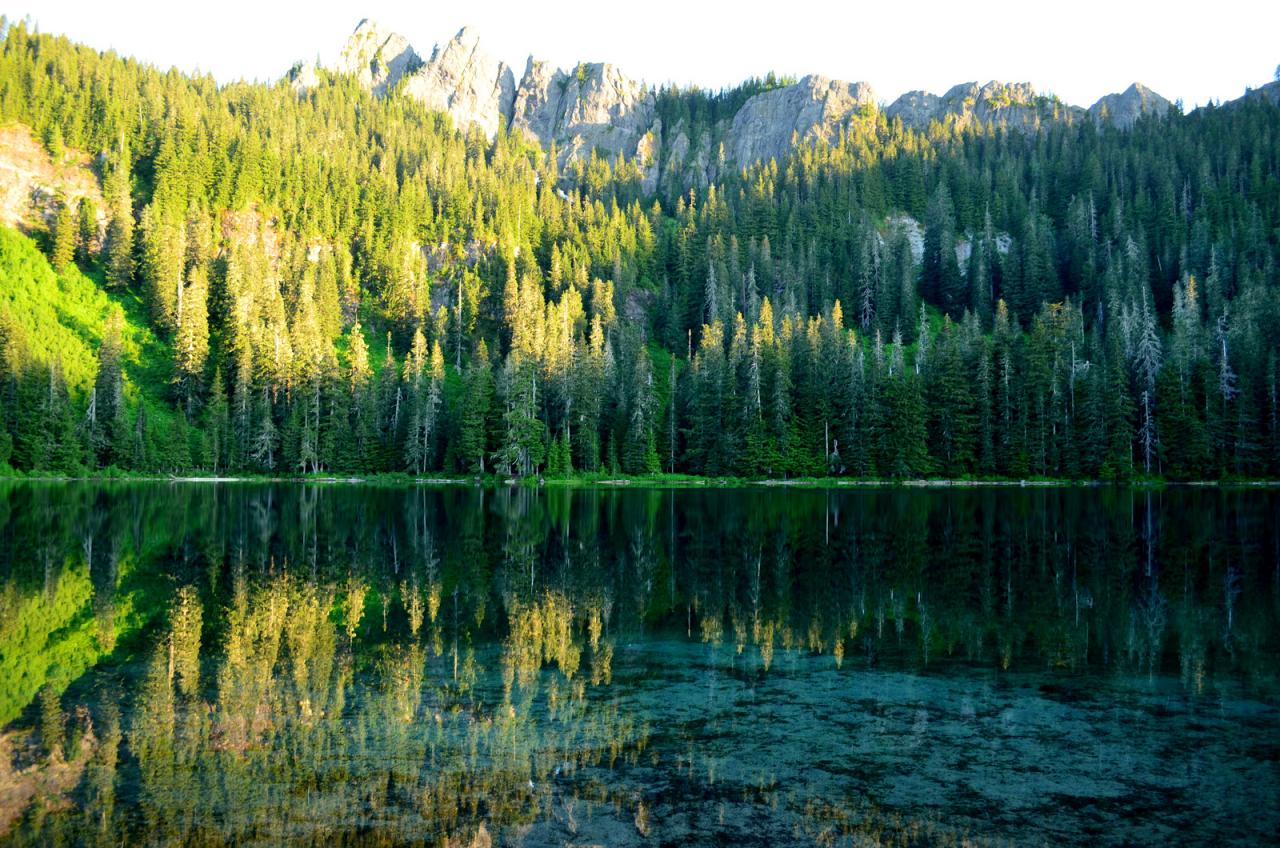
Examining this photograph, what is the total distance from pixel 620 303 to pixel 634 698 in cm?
13674

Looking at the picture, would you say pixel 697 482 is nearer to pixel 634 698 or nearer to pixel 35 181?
pixel 634 698

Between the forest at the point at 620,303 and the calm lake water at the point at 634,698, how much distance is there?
76.1 metres

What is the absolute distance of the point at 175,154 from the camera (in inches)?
5645

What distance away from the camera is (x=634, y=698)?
14.9m

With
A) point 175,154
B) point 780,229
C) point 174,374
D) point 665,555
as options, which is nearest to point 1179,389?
point 780,229

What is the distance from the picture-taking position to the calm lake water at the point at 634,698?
10.1 m

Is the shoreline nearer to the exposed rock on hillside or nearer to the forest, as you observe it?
the forest

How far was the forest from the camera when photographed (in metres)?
105

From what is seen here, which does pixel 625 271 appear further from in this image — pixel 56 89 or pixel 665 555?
pixel 665 555

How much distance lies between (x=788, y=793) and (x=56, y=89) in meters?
177

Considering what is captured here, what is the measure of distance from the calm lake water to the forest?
250 feet

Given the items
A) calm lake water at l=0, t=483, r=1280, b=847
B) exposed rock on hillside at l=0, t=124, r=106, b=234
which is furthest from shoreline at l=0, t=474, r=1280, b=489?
calm lake water at l=0, t=483, r=1280, b=847

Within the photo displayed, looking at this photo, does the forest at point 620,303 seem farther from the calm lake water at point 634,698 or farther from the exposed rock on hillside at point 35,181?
the calm lake water at point 634,698

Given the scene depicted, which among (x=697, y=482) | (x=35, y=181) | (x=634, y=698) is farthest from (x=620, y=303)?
(x=634, y=698)
